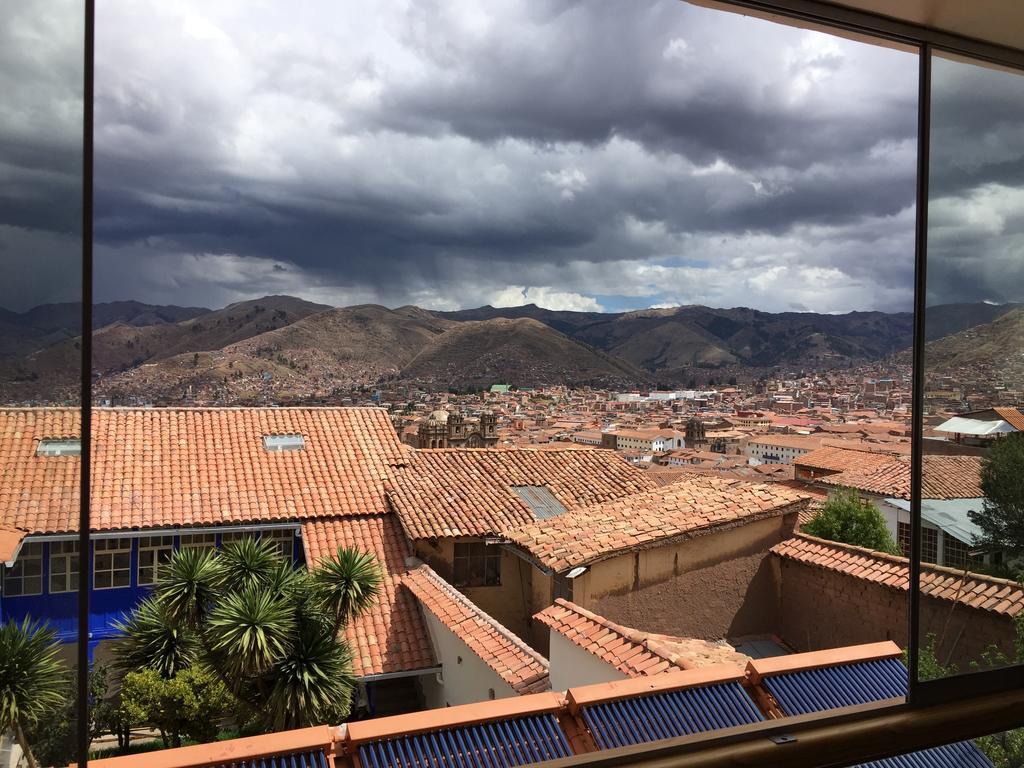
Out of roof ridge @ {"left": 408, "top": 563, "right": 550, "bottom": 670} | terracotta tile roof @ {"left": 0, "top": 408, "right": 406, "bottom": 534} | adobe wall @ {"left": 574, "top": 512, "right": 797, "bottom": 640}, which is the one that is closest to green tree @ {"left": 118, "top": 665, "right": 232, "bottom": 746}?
roof ridge @ {"left": 408, "top": 563, "right": 550, "bottom": 670}

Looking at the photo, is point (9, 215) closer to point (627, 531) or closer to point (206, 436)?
point (627, 531)

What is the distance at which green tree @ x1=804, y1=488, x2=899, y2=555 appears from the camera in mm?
6801

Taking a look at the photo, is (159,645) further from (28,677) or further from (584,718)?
(28,677)

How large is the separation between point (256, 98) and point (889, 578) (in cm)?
2026

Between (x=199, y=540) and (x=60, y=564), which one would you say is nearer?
(x=60, y=564)

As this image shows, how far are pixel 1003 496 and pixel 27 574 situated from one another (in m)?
7.46

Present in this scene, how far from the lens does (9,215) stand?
0.76 metres

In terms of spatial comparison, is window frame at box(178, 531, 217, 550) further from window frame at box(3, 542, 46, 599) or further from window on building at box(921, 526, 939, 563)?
window on building at box(921, 526, 939, 563)

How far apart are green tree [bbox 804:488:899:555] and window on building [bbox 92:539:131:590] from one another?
21.8 feet

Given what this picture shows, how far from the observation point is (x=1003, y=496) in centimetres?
145

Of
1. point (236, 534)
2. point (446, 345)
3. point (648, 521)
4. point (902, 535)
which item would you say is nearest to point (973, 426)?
point (648, 521)

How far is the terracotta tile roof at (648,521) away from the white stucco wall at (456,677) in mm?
861

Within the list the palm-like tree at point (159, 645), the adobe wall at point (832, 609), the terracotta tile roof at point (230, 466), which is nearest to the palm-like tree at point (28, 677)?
the palm-like tree at point (159, 645)

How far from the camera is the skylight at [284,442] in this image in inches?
338
